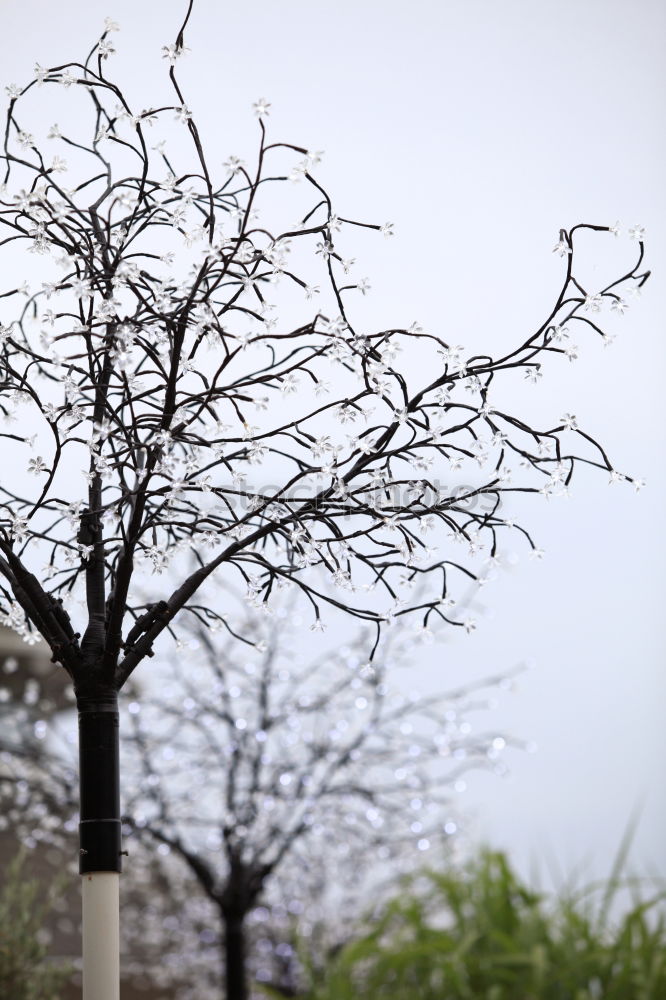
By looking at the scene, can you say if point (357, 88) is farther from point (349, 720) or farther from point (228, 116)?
point (349, 720)

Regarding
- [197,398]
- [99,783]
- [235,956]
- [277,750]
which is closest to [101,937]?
[99,783]

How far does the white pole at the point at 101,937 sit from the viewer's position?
1804 millimetres

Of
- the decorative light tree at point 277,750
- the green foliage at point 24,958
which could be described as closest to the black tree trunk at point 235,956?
the decorative light tree at point 277,750

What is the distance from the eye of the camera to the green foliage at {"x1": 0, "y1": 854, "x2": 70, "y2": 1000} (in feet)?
12.8

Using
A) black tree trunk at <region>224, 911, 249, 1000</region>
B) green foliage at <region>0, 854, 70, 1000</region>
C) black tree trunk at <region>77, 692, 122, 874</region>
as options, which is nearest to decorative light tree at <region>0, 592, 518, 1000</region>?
black tree trunk at <region>224, 911, 249, 1000</region>

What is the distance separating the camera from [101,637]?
6.48 feet

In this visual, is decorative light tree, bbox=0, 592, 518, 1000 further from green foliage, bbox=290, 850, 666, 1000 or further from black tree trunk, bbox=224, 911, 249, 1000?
green foliage, bbox=290, 850, 666, 1000

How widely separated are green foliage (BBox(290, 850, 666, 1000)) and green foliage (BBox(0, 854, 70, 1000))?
99.0 inches

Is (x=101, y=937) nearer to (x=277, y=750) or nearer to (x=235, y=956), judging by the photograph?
(x=235, y=956)

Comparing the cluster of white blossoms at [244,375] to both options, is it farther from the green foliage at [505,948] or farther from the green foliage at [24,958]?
the green foliage at [24,958]

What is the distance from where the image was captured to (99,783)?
189cm

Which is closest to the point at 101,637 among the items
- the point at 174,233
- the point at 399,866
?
the point at 174,233

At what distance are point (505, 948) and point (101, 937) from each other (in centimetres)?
65

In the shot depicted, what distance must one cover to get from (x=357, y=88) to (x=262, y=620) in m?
2.79
